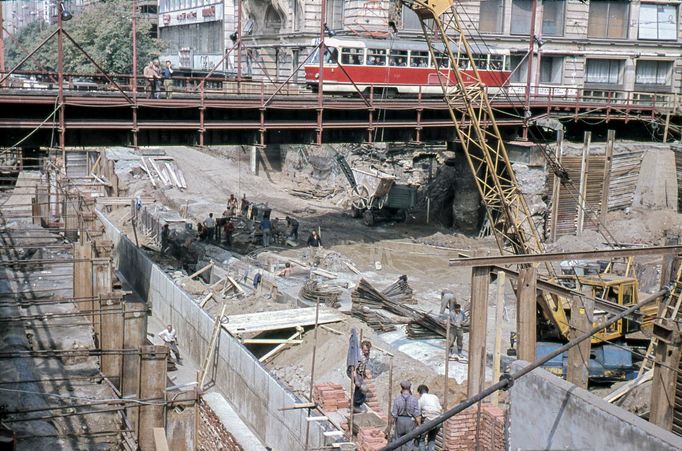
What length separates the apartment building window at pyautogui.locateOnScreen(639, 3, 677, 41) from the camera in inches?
2211

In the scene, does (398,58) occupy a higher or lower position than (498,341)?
higher

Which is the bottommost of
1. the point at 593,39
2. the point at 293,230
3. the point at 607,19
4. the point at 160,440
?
the point at 160,440

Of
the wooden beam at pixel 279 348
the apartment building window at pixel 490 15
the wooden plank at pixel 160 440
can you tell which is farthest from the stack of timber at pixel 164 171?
the wooden plank at pixel 160 440

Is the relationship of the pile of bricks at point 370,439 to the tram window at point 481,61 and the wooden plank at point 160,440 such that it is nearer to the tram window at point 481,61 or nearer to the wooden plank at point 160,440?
the wooden plank at point 160,440

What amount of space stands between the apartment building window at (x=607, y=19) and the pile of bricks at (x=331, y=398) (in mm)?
42996

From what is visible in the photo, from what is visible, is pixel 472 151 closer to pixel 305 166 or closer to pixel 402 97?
pixel 402 97

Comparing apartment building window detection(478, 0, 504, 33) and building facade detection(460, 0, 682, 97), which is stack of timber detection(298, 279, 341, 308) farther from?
apartment building window detection(478, 0, 504, 33)

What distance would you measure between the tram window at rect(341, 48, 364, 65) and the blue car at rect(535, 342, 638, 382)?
22.7m

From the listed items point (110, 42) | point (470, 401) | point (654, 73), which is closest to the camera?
point (470, 401)

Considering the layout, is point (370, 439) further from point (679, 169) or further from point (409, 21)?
point (409, 21)

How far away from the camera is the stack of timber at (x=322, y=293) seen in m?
26.3

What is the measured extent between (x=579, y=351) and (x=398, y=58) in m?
28.3

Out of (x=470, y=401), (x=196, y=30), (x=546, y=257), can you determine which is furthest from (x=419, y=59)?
(x=196, y=30)

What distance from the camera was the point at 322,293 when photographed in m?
26.5
